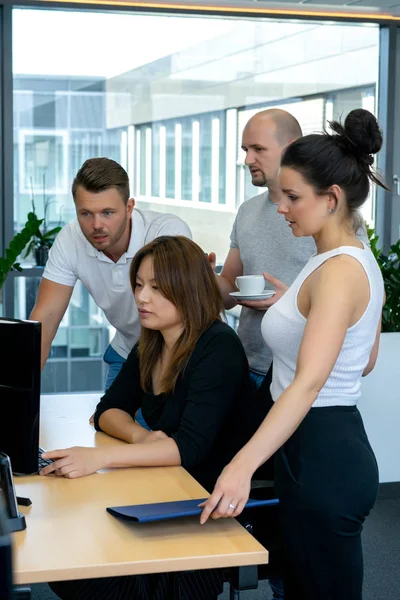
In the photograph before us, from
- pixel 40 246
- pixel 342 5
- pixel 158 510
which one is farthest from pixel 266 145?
pixel 342 5

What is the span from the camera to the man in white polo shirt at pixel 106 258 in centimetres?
269

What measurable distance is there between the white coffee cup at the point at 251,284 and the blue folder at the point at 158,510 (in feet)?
3.03

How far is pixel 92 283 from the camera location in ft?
9.55

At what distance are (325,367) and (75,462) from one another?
669mm

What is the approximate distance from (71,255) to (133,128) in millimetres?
2606

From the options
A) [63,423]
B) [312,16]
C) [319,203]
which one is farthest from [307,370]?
[312,16]

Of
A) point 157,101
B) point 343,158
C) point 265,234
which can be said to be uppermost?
point 157,101

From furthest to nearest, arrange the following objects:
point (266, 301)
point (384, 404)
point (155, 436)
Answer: point (384, 404) → point (266, 301) → point (155, 436)

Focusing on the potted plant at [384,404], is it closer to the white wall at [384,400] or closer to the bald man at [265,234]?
the white wall at [384,400]

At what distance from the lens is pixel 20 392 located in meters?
1.73

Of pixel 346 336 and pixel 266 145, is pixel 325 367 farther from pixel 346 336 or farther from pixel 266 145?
pixel 266 145

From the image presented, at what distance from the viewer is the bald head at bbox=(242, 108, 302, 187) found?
9.35 ft

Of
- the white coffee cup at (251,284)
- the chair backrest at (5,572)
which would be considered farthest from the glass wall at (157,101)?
the chair backrest at (5,572)

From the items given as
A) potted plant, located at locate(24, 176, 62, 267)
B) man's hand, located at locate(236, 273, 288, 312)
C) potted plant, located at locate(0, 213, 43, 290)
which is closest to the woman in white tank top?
man's hand, located at locate(236, 273, 288, 312)
